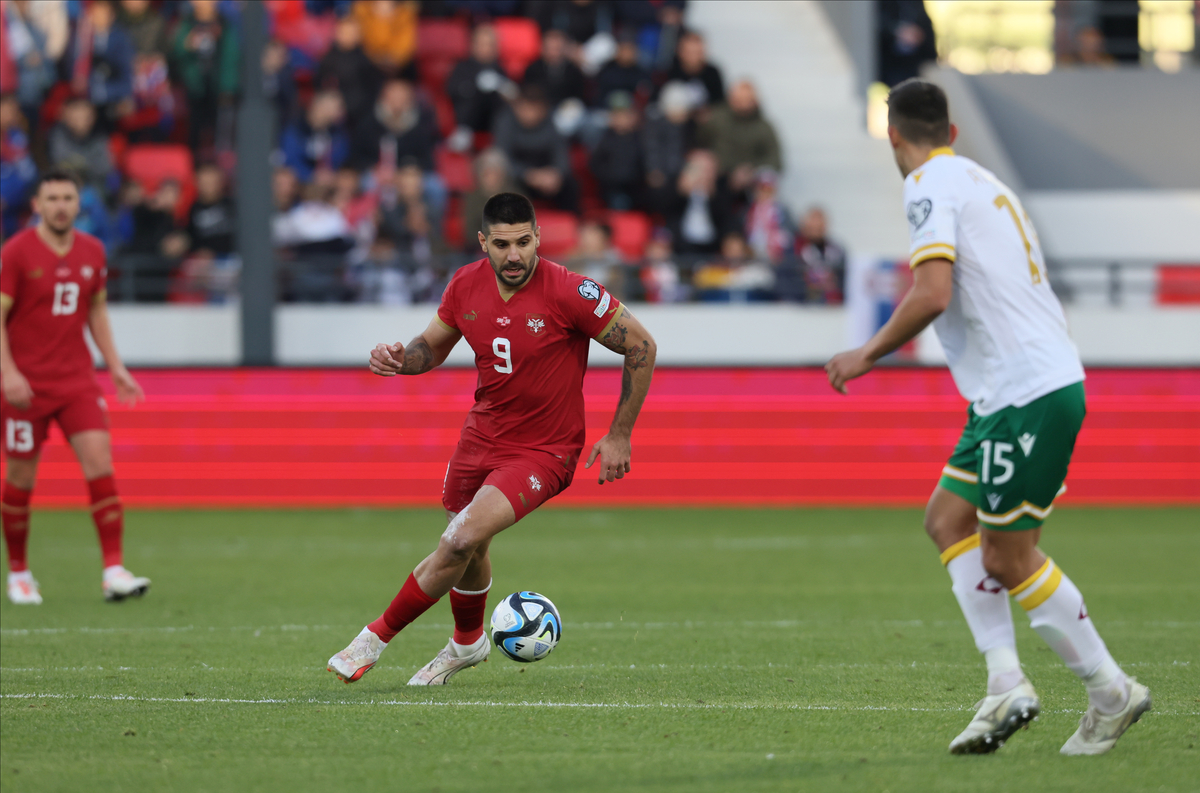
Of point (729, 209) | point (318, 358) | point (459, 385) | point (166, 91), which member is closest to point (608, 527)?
point (459, 385)

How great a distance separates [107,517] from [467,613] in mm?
3544

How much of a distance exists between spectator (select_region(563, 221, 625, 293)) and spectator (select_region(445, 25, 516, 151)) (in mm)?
1916

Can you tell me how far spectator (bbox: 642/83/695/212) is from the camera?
16625 millimetres

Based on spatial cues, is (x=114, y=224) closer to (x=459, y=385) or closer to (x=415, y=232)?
(x=415, y=232)

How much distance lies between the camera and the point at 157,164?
1748cm

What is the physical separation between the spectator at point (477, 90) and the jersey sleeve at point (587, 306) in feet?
37.5

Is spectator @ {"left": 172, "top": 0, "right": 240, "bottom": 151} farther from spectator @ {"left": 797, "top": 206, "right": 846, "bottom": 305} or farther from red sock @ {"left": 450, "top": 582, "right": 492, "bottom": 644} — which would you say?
red sock @ {"left": 450, "top": 582, "right": 492, "bottom": 644}

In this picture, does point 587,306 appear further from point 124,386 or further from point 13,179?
point 13,179

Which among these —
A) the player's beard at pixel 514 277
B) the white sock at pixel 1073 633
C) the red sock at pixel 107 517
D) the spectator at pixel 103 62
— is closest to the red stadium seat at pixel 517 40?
the spectator at pixel 103 62

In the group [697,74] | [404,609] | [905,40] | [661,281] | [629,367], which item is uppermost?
[905,40]

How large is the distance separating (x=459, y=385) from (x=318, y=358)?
186 centimetres

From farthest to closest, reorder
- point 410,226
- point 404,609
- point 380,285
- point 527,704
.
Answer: point 410,226, point 380,285, point 404,609, point 527,704

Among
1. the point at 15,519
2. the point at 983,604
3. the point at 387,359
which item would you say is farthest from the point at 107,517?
the point at 983,604

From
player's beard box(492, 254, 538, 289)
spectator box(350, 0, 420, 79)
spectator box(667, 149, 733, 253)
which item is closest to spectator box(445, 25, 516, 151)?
spectator box(350, 0, 420, 79)
